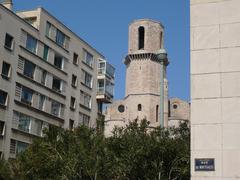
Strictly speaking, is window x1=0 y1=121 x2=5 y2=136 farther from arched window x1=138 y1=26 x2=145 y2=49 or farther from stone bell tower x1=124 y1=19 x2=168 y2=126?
arched window x1=138 y1=26 x2=145 y2=49

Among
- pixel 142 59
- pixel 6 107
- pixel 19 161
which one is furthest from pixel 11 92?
pixel 142 59

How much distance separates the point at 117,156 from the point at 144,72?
6782 cm

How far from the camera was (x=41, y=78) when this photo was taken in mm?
54812

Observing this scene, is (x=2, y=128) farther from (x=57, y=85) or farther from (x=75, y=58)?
(x=75, y=58)

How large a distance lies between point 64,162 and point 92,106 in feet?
136

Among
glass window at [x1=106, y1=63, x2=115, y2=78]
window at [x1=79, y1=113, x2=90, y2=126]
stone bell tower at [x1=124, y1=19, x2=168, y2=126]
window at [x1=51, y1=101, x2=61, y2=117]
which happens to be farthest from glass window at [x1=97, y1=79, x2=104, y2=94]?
stone bell tower at [x1=124, y1=19, x2=168, y2=126]

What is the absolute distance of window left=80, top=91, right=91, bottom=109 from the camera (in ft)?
209

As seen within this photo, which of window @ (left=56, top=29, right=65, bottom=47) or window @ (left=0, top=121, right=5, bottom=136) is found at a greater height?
window @ (left=56, top=29, right=65, bottom=47)
